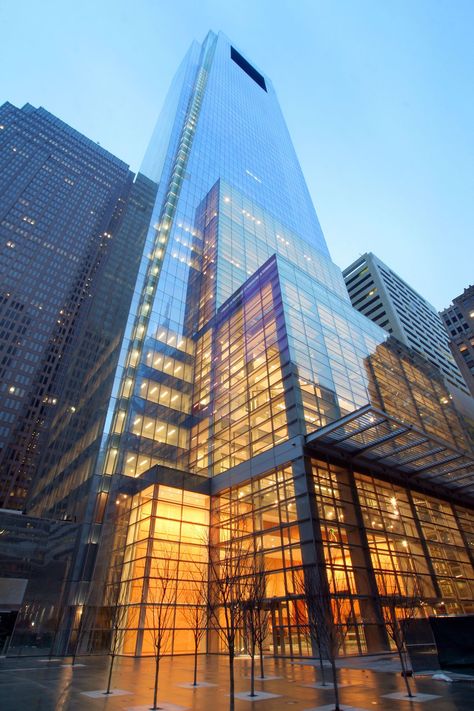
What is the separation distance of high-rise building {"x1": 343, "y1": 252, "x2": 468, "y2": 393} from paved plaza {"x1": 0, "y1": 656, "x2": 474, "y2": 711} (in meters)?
104

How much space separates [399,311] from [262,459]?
345 ft

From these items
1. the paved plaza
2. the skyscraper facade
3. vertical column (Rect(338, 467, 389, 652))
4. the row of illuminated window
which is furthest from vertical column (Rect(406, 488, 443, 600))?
the row of illuminated window

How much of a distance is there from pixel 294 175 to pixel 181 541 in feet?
322

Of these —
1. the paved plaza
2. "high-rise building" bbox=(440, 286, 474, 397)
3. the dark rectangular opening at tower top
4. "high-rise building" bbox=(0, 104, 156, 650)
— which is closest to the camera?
the paved plaza

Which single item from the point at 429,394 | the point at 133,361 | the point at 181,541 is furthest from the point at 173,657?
the point at 429,394

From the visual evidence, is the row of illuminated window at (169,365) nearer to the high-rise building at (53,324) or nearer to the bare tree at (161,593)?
the high-rise building at (53,324)

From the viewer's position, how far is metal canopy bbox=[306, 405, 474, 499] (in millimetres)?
26453

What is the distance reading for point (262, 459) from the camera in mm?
30609

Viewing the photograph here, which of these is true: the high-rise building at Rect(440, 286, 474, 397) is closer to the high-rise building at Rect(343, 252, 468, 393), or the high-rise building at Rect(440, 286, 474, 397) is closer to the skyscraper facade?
the high-rise building at Rect(343, 252, 468, 393)

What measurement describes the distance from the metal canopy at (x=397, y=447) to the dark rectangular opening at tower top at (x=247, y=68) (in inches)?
6398

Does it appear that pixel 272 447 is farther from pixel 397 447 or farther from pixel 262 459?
pixel 397 447

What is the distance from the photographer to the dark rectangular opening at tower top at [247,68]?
149500mm

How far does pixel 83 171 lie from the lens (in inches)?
7057

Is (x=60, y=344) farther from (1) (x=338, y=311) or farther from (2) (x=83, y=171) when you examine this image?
(1) (x=338, y=311)
